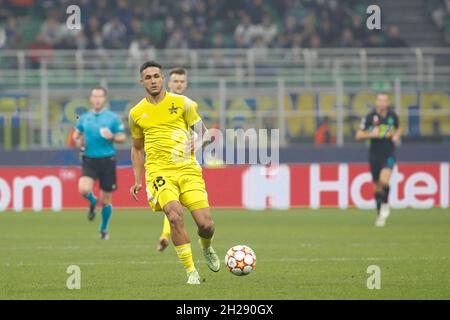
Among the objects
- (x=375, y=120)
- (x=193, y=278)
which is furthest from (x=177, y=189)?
(x=375, y=120)

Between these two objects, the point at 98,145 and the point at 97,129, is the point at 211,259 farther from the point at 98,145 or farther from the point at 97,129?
the point at 98,145

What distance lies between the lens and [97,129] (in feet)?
59.9

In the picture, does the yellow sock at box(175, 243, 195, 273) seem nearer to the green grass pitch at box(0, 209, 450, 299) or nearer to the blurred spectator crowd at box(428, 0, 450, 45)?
the green grass pitch at box(0, 209, 450, 299)

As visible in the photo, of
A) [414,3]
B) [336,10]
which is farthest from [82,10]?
[414,3]

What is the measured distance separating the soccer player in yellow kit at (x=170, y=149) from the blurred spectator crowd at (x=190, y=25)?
61.7ft

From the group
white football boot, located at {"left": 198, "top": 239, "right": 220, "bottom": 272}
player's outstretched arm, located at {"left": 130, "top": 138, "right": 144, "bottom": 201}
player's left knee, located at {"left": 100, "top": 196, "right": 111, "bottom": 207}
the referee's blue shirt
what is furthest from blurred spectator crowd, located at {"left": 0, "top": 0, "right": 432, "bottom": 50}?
white football boot, located at {"left": 198, "top": 239, "right": 220, "bottom": 272}

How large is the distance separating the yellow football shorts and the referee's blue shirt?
713cm

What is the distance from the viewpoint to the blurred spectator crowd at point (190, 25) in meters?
30.5

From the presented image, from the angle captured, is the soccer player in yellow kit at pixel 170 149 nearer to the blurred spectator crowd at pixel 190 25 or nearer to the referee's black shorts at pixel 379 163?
the referee's black shorts at pixel 379 163

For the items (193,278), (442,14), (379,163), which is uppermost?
(442,14)

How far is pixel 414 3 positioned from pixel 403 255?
2064 centimetres

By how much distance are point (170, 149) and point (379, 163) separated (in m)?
10.00

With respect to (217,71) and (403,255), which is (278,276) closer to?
(403,255)
